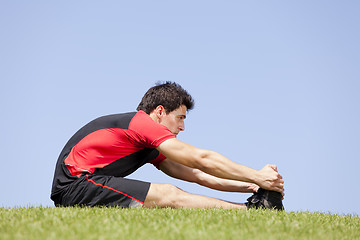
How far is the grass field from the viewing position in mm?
3424

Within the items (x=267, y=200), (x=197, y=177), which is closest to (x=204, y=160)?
(x=267, y=200)

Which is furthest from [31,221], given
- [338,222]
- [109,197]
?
[338,222]

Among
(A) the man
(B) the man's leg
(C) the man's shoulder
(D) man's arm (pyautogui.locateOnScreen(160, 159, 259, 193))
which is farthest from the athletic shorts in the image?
(D) man's arm (pyautogui.locateOnScreen(160, 159, 259, 193))

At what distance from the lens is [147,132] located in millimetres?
5172

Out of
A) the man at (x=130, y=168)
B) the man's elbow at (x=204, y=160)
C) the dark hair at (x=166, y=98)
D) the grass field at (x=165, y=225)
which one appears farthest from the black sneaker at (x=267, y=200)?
the dark hair at (x=166, y=98)

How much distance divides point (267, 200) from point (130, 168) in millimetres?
2114

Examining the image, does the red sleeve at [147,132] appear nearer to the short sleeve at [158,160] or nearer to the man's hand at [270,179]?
the short sleeve at [158,160]

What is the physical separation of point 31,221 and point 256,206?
3096 millimetres

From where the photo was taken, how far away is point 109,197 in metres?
5.21

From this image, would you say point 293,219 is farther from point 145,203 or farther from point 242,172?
point 145,203

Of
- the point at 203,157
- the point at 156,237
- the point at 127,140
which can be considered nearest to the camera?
the point at 156,237

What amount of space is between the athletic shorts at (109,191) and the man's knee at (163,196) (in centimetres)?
7

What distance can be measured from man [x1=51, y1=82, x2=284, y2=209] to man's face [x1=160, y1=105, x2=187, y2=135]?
574mm

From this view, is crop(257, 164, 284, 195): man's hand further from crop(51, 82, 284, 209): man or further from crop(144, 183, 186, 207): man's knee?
crop(144, 183, 186, 207): man's knee
